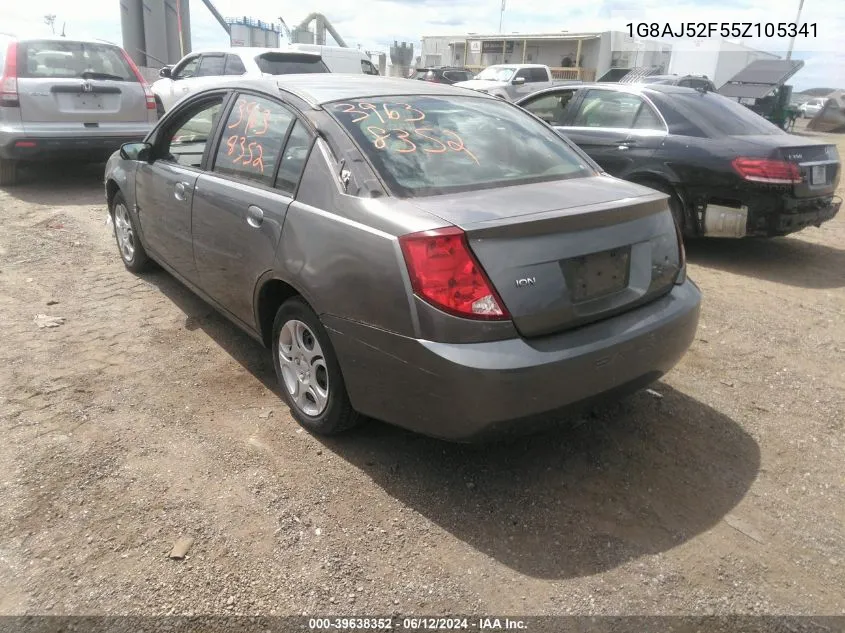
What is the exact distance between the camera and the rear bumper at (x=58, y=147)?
7371mm

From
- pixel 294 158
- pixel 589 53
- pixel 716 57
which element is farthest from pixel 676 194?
pixel 589 53

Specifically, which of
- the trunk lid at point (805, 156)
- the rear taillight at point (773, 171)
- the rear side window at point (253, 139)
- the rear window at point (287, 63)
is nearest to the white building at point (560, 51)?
the rear window at point (287, 63)

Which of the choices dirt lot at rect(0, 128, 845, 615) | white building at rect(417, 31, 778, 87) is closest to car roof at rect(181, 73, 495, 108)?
dirt lot at rect(0, 128, 845, 615)

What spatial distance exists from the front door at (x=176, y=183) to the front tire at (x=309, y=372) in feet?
3.54

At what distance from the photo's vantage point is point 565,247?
2469mm

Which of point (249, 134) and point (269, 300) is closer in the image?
point (269, 300)

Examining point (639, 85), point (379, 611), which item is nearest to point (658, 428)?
point (379, 611)

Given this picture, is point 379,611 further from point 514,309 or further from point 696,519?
point 696,519

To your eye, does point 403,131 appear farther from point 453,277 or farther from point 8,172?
point 8,172

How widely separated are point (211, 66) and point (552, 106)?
6533 millimetres

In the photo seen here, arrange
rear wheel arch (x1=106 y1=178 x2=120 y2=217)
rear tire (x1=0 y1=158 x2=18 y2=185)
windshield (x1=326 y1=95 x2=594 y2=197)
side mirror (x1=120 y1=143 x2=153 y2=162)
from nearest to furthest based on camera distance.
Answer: windshield (x1=326 y1=95 x2=594 y2=197) < side mirror (x1=120 y1=143 x2=153 y2=162) < rear wheel arch (x1=106 y1=178 x2=120 y2=217) < rear tire (x1=0 y1=158 x2=18 y2=185)

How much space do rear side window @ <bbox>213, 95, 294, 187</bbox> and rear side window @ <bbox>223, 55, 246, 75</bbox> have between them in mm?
7761

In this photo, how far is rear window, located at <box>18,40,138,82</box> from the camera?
7582mm

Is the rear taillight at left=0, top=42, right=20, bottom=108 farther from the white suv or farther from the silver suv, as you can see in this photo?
the white suv
